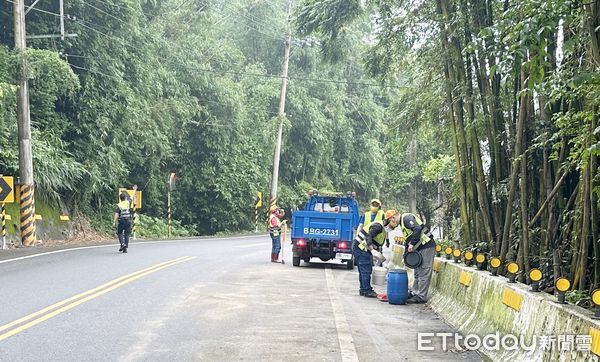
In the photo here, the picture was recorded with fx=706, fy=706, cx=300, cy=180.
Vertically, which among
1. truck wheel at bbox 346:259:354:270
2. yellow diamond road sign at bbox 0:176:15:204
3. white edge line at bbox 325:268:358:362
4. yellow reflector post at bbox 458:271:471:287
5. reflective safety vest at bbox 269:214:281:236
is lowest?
truck wheel at bbox 346:259:354:270

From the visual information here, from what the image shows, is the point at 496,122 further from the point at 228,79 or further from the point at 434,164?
the point at 228,79

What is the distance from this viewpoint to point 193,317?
952cm

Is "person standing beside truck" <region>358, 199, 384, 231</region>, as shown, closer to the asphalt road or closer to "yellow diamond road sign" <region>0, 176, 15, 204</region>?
the asphalt road

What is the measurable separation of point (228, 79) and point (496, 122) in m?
29.0

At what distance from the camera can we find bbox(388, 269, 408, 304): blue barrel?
38.1 feet

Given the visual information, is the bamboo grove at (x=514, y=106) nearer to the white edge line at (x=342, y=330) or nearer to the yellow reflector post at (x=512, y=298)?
the yellow reflector post at (x=512, y=298)

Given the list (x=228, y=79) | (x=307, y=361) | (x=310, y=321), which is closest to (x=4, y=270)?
(x=310, y=321)

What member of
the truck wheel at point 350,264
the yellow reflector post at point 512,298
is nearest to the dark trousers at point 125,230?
the truck wheel at point 350,264

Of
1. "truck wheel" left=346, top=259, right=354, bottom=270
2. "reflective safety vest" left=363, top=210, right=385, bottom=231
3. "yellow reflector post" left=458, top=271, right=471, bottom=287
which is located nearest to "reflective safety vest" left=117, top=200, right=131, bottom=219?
"truck wheel" left=346, top=259, right=354, bottom=270

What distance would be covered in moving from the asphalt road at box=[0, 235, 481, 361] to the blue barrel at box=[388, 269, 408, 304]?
0.81 ft

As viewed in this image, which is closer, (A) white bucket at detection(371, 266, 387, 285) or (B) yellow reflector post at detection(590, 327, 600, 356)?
(B) yellow reflector post at detection(590, 327, 600, 356)

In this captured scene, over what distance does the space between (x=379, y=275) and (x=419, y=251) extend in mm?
2433

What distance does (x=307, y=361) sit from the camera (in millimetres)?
7152

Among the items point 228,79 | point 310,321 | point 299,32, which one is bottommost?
point 310,321
